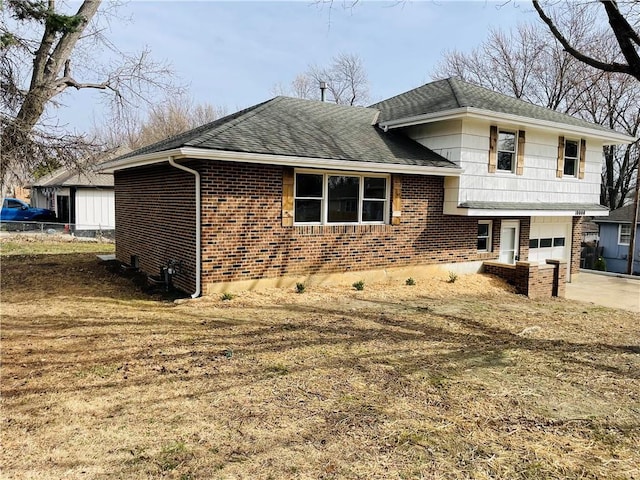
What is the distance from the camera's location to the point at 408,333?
23.9 ft

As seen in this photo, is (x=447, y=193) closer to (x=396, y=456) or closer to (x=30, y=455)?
(x=396, y=456)

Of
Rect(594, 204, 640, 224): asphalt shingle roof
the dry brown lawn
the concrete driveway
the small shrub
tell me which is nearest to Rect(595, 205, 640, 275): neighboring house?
Rect(594, 204, 640, 224): asphalt shingle roof

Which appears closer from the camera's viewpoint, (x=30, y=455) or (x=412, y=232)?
(x=30, y=455)

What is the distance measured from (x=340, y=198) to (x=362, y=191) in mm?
614

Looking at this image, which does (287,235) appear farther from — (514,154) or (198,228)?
(514,154)

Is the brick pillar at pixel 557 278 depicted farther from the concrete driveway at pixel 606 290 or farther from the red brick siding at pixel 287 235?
the red brick siding at pixel 287 235

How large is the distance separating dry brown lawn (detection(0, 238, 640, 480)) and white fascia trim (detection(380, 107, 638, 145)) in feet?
18.5

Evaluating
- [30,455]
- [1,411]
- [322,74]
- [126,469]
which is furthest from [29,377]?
[322,74]

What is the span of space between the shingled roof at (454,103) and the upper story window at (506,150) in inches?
26.1

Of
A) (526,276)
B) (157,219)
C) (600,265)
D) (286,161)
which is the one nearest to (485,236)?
(526,276)

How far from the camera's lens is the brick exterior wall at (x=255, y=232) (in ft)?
30.2

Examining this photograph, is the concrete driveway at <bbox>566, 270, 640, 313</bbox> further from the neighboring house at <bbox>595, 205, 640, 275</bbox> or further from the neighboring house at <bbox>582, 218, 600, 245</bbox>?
the neighboring house at <bbox>582, 218, 600, 245</bbox>

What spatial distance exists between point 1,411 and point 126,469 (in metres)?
1.73

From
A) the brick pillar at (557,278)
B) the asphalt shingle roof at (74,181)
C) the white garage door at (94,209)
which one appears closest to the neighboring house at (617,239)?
the brick pillar at (557,278)
